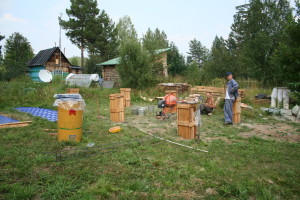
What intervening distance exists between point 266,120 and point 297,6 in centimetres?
438

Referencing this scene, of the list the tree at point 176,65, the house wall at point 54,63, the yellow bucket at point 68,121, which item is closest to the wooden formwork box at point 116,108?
the yellow bucket at point 68,121

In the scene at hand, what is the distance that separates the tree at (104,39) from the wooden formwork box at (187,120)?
93.8 ft

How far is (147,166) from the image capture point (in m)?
3.79

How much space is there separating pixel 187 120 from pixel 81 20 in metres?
30.6

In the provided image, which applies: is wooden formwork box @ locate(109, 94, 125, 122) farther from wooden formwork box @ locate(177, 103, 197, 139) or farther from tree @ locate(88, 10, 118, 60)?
tree @ locate(88, 10, 118, 60)

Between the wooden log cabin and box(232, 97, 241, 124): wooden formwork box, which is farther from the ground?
the wooden log cabin

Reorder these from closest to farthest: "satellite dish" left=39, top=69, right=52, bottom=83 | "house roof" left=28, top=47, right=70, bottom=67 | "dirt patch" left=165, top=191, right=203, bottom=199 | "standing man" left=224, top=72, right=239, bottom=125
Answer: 1. "dirt patch" left=165, top=191, right=203, bottom=199
2. "standing man" left=224, top=72, right=239, bottom=125
3. "satellite dish" left=39, top=69, right=52, bottom=83
4. "house roof" left=28, top=47, right=70, bottom=67

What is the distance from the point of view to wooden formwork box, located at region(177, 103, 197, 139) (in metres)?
5.66

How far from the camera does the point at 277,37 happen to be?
846 inches

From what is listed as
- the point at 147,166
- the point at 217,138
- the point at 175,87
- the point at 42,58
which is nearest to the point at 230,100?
the point at 217,138

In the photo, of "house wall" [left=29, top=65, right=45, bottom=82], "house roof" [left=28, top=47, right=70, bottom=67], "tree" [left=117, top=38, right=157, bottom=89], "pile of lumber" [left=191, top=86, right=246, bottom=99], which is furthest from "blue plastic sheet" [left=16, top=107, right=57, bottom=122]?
"house wall" [left=29, top=65, right=45, bottom=82]

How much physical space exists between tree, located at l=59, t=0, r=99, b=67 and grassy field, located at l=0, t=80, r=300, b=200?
27.8 meters

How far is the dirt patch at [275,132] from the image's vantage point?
594 cm

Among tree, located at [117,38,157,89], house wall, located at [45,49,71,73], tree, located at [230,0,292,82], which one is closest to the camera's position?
tree, located at [117,38,157,89]
